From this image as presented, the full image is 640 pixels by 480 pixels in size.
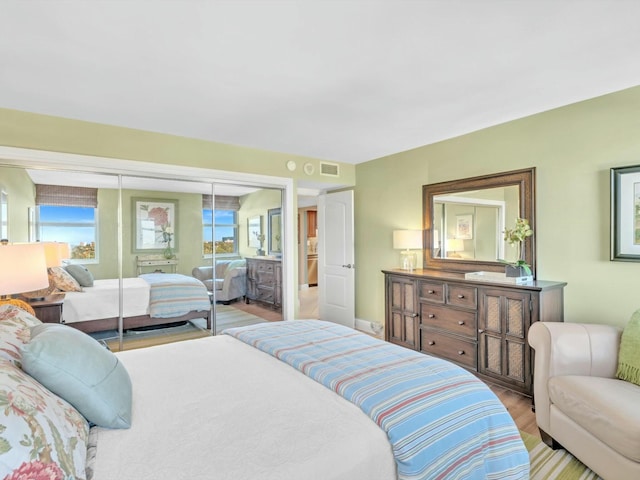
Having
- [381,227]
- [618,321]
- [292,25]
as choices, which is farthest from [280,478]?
[381,227]

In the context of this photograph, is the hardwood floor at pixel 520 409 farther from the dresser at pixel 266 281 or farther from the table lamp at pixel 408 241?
the dresser at pixel 266 281

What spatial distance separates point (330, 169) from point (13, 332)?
13.2ft

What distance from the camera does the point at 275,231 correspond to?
4.65 metres

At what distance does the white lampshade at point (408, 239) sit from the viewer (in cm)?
418

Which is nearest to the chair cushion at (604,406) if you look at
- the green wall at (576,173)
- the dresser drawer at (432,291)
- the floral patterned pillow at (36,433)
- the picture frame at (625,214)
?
the green wall at (576,173)

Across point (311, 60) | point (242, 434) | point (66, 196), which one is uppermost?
point (311, 60)

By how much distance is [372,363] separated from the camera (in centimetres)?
180

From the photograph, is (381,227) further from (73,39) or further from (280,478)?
(280,478)

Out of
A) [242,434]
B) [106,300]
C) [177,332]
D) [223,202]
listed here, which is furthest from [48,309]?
[242,434]

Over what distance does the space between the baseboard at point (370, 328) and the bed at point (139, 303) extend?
2106 mm

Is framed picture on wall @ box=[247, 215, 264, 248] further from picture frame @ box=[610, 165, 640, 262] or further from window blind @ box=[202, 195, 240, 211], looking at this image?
picture frame @ box=[610, 165, 640, 262]

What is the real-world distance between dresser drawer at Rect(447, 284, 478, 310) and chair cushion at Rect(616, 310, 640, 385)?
1145 mm

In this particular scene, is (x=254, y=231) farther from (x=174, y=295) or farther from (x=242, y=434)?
(x=242, y=434)

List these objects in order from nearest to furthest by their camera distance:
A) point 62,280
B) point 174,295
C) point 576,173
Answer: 1. point 576,173
2. point 62,280
3. point 174,295
